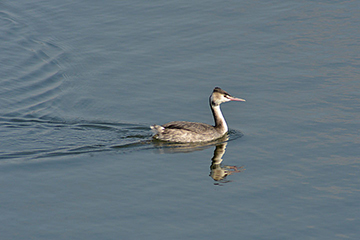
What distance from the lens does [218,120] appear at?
17.0 metres

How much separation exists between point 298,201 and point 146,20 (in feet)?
46.0

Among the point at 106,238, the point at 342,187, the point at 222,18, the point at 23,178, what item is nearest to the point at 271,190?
the point at 342,187

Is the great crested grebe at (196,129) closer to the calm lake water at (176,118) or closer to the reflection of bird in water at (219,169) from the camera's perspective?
the calm lake water at (176,118)

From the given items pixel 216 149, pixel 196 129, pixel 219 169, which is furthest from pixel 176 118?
pixel 219 169

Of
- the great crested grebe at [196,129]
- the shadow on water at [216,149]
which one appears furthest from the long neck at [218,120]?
the shadow on water at [216,149]

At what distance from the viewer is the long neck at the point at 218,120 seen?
16.9m

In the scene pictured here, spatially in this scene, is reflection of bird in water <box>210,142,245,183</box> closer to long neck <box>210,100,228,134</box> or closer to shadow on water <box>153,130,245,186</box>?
shadow on water <box>153,130,245,186</box>

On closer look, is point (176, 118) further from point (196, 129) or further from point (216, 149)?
point (216, 149)

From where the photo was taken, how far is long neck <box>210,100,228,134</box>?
16.9 metres

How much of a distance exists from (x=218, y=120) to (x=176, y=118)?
1298 millimetres

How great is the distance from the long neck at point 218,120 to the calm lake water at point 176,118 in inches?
11.6

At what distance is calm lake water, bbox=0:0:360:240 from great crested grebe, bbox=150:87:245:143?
319 mm

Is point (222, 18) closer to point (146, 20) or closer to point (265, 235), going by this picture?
point (146, 20)

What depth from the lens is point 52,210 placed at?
11734 millimetres
